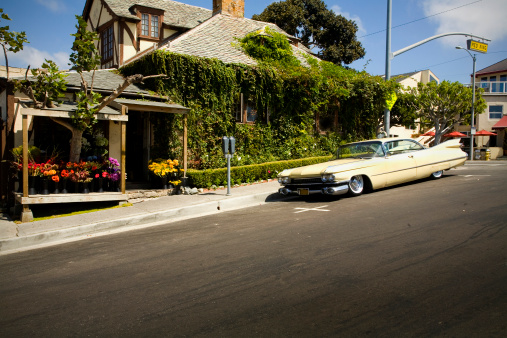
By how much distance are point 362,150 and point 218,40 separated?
9403mm

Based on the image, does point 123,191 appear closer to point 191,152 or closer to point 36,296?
point 191,152

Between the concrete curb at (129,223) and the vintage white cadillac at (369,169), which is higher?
the vintage white cadillac at (369,169)

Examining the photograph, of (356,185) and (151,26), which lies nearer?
(356,185)

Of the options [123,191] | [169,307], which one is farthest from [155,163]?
[169,307]

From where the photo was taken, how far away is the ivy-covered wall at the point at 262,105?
12.6 metres

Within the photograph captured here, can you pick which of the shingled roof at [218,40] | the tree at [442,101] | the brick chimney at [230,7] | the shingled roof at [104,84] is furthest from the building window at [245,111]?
the tree at [442,101]

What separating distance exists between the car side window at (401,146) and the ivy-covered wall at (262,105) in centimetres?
556

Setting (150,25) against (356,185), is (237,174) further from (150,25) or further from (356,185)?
(150,25)

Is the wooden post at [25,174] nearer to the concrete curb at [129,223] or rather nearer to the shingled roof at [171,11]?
the concrete curb at [129,223]

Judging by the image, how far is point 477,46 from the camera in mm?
14859

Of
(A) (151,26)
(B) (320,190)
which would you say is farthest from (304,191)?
(A) (151,26)

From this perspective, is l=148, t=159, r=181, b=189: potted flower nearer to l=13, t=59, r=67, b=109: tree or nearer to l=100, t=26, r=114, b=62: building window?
l=13, t=59, r=67, b=109: tree

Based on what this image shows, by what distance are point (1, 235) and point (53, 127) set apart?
4.78m

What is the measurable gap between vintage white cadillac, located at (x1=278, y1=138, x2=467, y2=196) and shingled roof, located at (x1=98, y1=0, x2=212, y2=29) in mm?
13000
